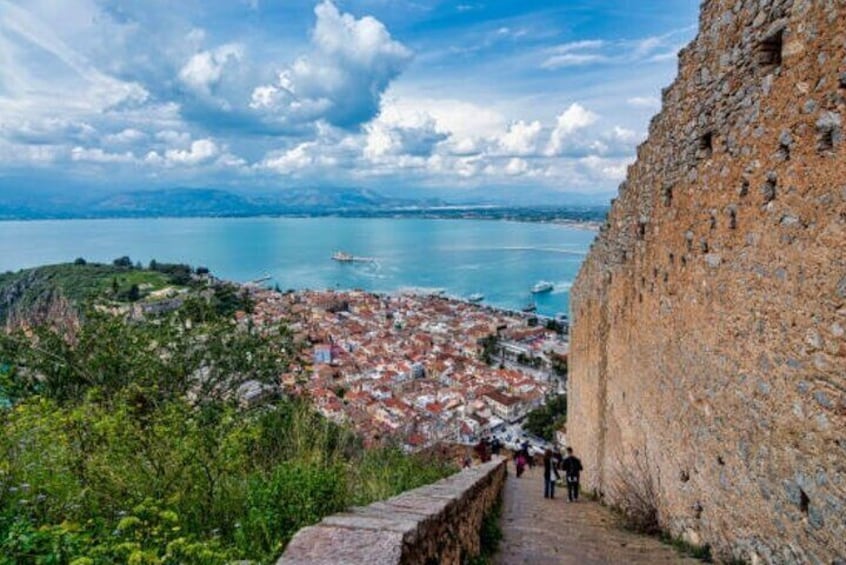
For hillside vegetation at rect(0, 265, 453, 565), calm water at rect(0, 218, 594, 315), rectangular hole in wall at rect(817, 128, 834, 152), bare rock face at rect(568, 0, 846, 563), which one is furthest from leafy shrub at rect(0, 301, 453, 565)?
calm water at rect(0, 218, 594, 315)

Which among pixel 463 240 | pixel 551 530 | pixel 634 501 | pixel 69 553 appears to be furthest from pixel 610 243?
pixel 463 240

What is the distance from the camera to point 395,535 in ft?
9.00

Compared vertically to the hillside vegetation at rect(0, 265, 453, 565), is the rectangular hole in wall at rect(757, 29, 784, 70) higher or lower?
higher

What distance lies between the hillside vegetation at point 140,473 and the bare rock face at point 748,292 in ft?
9.22

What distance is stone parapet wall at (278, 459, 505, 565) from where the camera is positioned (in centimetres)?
258

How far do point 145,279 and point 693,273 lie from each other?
57.8 m

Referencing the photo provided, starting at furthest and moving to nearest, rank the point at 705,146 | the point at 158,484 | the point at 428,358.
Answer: the point at 428,358, the point at 705,146, the point at 158,484

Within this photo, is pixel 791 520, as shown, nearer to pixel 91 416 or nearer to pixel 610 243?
pixel 91 416

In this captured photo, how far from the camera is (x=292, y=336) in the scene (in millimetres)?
11820

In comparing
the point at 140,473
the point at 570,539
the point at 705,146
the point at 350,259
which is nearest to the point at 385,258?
the point at 350,259

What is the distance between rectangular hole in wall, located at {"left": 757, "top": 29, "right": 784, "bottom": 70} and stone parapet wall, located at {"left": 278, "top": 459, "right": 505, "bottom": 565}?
3.86 meters

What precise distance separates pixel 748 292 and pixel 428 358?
5602 centimetres

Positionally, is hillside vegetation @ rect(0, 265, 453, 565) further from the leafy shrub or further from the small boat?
the small boat

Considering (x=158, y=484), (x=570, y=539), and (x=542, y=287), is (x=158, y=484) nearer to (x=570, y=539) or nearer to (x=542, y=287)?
(x=570, y=539)
